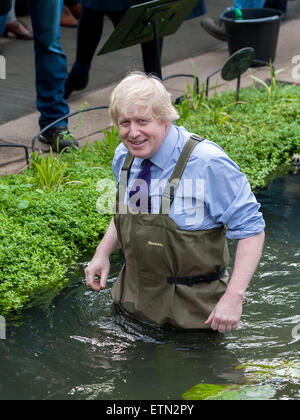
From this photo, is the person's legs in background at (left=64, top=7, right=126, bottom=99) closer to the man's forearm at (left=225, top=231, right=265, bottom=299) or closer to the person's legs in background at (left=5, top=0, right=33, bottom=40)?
the person's legs in background at (left=5, top=0, right=33, bottom=40)

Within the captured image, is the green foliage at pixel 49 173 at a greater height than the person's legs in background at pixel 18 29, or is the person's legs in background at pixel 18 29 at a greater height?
the green foliage at pixel 49 173

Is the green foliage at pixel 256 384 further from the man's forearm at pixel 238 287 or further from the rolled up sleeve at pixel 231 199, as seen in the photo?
the rolled up sleeve at pixel 231 199

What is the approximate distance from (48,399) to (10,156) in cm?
332

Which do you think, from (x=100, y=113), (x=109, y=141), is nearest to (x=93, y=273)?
(x=109, y=141)

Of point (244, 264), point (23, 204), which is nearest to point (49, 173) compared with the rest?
point (23, 204)

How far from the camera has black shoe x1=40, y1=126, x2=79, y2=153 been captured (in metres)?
6.48

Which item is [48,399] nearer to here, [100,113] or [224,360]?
[224,360]

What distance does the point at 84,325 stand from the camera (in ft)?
13.8

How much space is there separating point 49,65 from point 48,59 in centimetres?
5

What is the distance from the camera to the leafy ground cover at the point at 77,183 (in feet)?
15.6

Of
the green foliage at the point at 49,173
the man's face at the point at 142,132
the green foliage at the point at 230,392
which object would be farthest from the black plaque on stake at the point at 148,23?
the green foliage at the point at 230,392

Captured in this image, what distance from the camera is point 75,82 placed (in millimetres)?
7754

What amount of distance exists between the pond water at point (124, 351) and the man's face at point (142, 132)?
1.03 meters

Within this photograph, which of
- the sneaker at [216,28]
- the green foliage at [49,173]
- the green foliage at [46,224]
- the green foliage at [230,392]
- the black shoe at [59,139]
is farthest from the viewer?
the sneaker at [216,28]
